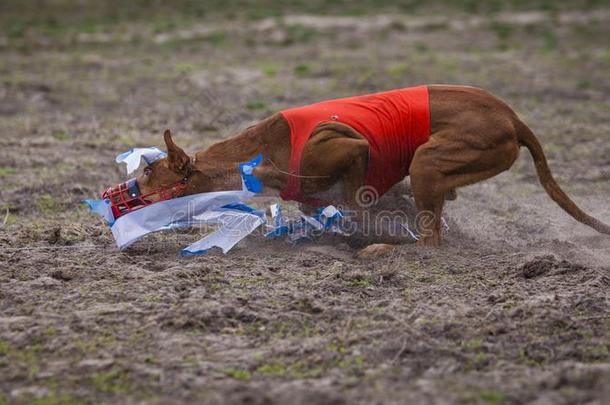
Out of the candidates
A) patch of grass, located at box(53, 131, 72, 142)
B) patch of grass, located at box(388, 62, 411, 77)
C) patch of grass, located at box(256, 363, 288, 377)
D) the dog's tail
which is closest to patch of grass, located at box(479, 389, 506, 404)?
patch of grass, located at box(256, 363, 288, 377)

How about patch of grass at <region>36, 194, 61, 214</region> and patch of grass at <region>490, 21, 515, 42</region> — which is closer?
patch of grass at <region>36, 194, 61, 214</region>

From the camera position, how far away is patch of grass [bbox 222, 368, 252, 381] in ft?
13.4

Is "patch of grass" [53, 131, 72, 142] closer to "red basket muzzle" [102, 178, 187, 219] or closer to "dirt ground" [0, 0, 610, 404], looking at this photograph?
"dirt ground" [0, 0, 610, 404]

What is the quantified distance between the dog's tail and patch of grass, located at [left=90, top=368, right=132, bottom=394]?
3.61 m

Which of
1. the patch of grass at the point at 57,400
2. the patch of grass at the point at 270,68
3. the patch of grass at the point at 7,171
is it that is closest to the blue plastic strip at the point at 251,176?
the patch of grass at the point at 57,400

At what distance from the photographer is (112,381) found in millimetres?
4047

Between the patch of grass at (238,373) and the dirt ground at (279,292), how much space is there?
0.03 ft

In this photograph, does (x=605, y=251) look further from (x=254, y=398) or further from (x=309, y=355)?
(x=254, y=398)

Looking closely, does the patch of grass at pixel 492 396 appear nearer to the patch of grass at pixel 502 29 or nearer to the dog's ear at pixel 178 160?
the dog's ear at pixel 178 160

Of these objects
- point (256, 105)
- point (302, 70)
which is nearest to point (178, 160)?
point (256, 105)

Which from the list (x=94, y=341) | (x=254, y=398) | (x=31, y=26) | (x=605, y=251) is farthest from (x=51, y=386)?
(x=31, y=26)

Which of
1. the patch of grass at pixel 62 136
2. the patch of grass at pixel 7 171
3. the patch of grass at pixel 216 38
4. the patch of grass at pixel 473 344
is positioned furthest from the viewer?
the patch of grass at pixel 216 38

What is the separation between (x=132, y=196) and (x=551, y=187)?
307 cm

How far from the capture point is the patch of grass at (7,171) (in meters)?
8.62
